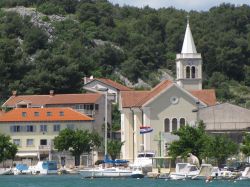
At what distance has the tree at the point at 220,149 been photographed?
363 feet

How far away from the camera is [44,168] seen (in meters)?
129

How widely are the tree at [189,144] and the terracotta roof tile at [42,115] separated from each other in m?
33.2

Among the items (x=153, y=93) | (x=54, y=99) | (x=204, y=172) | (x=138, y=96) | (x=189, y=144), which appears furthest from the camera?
(x=54, y=99)

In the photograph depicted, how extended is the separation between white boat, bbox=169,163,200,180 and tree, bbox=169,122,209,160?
5.37 meters

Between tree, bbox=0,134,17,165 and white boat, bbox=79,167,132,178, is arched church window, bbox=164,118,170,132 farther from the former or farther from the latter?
white boat, bbox=79,167,132,178

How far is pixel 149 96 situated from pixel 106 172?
24055 millimetres

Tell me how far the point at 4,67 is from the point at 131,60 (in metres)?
32.5

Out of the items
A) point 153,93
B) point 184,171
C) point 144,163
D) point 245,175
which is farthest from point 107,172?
point 153,93

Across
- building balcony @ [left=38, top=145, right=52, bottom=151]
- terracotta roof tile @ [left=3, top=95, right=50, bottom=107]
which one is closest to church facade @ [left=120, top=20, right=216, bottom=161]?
building balcony @ [left=38, top=145, right=52, bottom=151]

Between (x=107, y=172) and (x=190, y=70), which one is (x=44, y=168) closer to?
(x=107, y=172)

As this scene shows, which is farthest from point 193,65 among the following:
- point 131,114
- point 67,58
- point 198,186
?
point 198,186

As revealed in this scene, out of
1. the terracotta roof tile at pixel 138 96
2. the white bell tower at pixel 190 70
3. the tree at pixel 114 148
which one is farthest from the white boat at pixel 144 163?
the white bell tower at pixel 190 70

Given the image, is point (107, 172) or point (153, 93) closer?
point (107, 172)

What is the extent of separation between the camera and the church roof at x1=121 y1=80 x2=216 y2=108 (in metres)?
133
